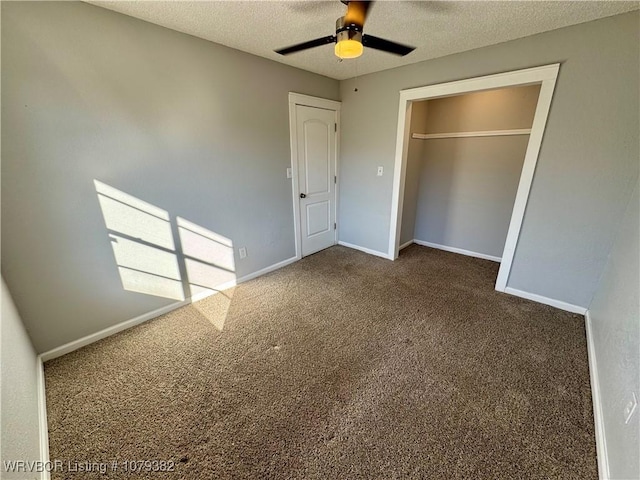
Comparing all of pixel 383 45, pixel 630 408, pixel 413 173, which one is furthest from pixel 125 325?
pixel 413 173

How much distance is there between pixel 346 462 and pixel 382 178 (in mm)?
2988

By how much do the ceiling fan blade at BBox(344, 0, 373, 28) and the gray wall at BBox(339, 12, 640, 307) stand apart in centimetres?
181

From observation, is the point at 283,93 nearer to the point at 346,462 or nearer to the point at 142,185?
the point at 142,185

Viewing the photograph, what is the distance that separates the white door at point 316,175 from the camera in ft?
10.9

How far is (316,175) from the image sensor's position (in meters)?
3.61

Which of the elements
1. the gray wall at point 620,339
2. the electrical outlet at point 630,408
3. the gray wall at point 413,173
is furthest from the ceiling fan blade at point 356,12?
the gray wall at point 413,173

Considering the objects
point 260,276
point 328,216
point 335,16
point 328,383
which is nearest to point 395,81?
point 335,16

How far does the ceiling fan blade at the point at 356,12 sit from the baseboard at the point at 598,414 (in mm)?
2413

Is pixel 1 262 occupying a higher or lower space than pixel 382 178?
lower

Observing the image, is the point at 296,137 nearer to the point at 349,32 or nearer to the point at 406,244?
the point at 349,32

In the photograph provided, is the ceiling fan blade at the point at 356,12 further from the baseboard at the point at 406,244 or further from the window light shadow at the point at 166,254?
the baseboard at the point at 406,244

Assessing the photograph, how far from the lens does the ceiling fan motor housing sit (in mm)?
1401

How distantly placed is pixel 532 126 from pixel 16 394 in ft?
12.6

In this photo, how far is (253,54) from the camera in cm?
264
